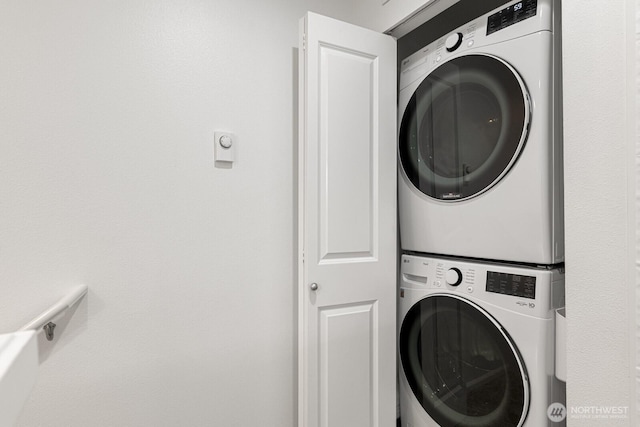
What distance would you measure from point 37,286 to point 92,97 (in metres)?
0.66

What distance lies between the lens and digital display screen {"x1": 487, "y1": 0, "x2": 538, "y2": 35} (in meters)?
1.12

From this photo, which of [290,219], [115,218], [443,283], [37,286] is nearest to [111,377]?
Answer: [37,286]

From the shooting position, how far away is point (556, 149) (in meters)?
1.11

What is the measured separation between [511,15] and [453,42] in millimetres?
226

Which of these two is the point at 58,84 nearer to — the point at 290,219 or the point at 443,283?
the point at 290,219

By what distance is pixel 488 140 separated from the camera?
1259mm

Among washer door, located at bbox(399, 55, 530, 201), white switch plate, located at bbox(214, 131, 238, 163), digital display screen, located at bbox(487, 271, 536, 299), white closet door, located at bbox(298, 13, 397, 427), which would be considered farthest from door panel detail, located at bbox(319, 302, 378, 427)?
white switch plate, located at bbox(214, 131, 238, 163)

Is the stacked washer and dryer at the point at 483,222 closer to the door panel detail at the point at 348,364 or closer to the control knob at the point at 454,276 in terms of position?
the control knob at the point at 454,276

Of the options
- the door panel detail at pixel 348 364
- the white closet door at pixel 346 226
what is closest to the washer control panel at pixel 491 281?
the white closet door at pixel 346 226

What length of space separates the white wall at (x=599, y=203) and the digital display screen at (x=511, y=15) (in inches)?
8.1

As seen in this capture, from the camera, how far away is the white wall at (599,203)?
827 millimetres

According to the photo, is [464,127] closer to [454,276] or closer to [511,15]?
[511,15]

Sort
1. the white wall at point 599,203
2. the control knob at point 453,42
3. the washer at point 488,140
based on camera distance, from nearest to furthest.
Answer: the white wall at point 599,203 < the washer at point 488,140 < the control knob at point 453,42

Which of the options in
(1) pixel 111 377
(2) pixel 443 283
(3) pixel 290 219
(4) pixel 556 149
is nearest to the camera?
(4) pixel 556 149
